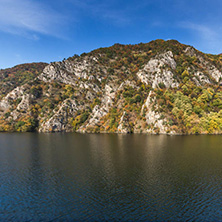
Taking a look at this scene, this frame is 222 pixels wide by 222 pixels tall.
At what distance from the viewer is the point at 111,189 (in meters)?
37.7

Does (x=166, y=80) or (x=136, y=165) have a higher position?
(x=166, y=80)

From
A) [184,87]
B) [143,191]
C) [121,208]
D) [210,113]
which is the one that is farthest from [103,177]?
[184,87]

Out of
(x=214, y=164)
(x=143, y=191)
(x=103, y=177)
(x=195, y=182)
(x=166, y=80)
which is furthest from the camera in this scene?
(x=166, y=80)

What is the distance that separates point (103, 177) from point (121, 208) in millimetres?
15736

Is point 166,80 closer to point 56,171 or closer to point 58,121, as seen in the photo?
point 58,121

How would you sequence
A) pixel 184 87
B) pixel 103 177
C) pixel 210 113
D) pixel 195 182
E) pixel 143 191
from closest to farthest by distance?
pixel 143 191 < pixel 195 182 < pixel 103 177 < pixel 210 113 < pixel 184 87

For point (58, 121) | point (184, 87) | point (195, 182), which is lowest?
point (195, 182)

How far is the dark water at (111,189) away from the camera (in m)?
28.3

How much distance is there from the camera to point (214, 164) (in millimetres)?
55406

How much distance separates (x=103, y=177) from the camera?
1779 inches

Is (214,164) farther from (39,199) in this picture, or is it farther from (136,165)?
(39,199)

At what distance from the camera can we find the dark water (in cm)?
2834

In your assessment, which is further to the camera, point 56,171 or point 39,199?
point 56,171

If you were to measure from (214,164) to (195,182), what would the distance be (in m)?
18.9
